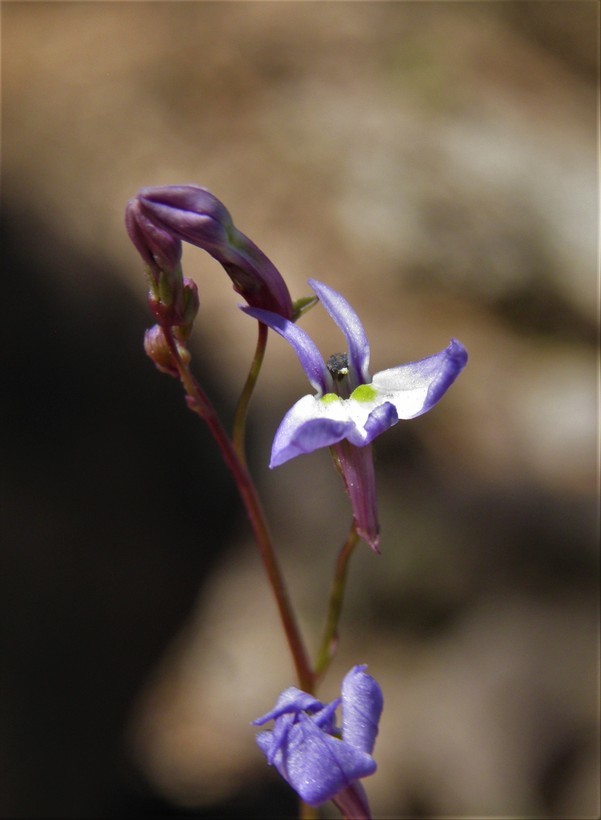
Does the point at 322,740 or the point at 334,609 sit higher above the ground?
the point at 322,740

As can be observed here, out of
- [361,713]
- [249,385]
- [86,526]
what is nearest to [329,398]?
[249,385]

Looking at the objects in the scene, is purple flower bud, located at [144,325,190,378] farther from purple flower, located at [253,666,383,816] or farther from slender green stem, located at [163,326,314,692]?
purple flower, located at [253,666,383,816]

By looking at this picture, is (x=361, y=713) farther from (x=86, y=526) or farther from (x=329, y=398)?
(x=86, y=526)

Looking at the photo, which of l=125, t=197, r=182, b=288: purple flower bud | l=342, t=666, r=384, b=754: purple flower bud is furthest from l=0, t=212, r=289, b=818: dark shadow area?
l=342, t=666, r=384, b=754: purple flower bud

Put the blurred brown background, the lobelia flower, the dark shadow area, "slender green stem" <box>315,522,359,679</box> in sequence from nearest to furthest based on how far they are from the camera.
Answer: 1. the lobelia flower
2. "slender green stem" <box>315,522,359,679</box>
3. the dark shadow area
4. the blurred brown background

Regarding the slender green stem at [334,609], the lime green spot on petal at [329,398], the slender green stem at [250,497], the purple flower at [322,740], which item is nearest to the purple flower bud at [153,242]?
the slender green stem at [250,497]

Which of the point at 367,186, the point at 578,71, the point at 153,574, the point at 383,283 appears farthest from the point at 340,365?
the point at 578,71

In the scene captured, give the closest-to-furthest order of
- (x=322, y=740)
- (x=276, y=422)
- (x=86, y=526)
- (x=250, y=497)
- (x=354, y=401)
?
1. (x=322, y=740)
2. (x=354, y=401)
3. (x=250, y=497)
4. (x=86, y=526)
5. (x=276, y=422)
